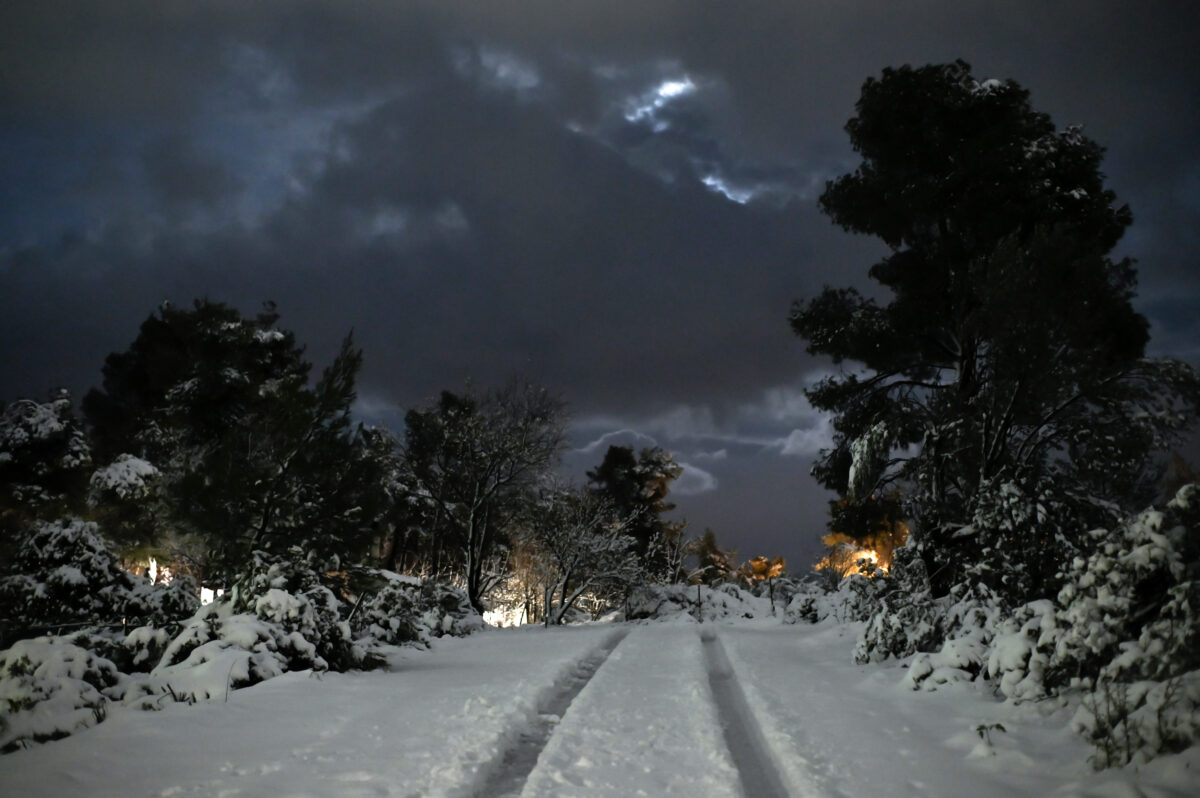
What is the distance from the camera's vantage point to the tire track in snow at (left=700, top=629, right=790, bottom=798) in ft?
15.4

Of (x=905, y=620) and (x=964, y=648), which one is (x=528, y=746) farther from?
(x=905, y=620)

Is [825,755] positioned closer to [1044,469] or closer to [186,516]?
[1044,469]

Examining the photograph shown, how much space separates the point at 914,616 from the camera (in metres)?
9.97

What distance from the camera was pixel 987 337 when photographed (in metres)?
10.6

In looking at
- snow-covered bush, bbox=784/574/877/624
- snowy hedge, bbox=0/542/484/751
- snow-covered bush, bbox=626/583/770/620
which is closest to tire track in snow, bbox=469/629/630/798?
snowy hedge, bbox=0/542/484/751

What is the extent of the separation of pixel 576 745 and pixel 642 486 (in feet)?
108

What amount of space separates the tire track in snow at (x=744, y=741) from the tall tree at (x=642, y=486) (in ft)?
88.4

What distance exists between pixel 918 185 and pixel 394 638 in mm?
14532

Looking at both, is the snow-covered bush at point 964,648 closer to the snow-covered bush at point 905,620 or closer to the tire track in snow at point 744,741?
the snow-covered bush at point 905,620

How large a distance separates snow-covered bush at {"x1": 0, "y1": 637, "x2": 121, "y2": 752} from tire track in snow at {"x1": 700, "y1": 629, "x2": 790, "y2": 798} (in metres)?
5.22

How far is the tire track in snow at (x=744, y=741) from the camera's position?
4703 millimetres

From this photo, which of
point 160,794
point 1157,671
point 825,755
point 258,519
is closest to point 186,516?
point 258,519

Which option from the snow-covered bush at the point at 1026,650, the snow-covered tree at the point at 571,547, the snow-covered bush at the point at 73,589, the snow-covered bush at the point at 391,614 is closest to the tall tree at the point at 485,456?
the snow-covered tree at the point at 571,547

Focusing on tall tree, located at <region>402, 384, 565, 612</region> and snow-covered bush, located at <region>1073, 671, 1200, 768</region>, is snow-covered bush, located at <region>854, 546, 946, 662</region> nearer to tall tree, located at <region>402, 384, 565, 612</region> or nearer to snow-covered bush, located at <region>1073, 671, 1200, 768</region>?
snow-covered bush, located at <region>1073, 671, 1200, 768</region>
